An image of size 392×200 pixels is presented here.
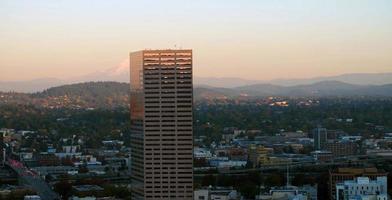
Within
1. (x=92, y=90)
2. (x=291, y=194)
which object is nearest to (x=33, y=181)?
(x=291, y=194)

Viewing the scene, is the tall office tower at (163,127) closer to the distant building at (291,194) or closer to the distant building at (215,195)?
the distant building at (215,195)

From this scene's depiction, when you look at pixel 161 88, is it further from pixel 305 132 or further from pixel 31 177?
pixel 305 132

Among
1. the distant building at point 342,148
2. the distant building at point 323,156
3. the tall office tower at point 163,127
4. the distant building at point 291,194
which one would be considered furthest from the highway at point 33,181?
the distant building at point 342,148

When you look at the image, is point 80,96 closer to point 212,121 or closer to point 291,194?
point 212,121

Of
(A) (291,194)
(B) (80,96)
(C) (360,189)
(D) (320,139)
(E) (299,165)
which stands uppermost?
(B) (80,96)

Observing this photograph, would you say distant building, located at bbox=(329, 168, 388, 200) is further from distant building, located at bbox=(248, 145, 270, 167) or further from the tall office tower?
distant building, located at bbox=(248, 145, 270, 167)

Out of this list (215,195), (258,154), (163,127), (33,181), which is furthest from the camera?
(258,154)
